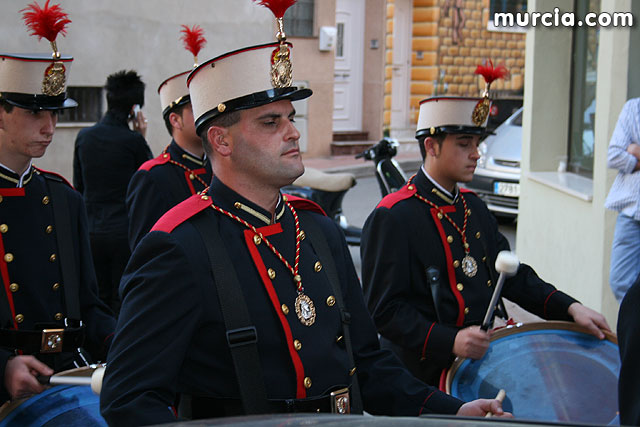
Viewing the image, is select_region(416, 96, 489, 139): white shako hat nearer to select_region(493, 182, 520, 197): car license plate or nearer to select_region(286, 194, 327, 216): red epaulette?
select_region(286, 194, 327, 216): red epaulette

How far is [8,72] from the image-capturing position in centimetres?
367

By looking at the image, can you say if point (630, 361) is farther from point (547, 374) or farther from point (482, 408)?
point (547, 374)

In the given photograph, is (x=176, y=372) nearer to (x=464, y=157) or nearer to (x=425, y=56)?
(x=464, y=157)

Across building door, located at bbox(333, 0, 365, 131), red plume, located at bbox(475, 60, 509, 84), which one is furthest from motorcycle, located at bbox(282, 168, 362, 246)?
building door, located at bbox(333, 0, 365, 131)

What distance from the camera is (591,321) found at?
140 inches

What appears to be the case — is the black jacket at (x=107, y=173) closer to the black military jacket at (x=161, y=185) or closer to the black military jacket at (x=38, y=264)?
the black military jacket at (x=161, y=185)

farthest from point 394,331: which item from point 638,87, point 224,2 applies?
point 224,2

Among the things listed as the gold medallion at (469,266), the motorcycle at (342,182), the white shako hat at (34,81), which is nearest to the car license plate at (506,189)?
the motorcycle at (342,182)

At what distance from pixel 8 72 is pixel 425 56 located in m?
18.5

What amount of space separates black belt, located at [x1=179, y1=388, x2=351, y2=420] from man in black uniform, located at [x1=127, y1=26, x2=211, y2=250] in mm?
2369

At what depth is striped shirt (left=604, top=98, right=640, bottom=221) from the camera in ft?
19.3

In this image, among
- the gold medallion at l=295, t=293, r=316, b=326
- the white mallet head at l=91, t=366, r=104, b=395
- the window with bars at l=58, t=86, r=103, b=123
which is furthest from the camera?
the window with bars at l=58, t=86, r=103, b=123

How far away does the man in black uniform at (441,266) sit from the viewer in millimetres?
3656

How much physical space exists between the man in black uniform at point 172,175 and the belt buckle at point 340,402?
2400mm
